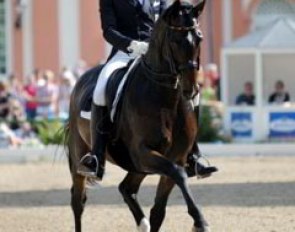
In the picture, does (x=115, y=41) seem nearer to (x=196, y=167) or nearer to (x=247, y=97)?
(x=196, y=167)

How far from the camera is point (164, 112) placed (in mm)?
9953

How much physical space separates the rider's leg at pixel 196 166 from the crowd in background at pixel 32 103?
48.4 feet

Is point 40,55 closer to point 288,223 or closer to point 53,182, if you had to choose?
point 53,182

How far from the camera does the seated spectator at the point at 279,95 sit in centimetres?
2523

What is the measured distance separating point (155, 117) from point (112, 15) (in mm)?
1469

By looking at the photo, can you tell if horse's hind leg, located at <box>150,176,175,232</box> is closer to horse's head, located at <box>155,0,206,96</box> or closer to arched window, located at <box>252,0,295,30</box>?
horse's head, located at <box>155,0,206,96</box>

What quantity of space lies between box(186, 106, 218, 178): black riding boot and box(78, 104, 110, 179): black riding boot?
770mm

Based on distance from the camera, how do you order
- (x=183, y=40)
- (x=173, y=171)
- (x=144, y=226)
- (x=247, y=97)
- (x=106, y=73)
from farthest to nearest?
1. (x=247, y=97)
2. (x=106, y=73)
3. (x=144, y=226)
4. (x=173, y=171)
5. (x=183, y=40)

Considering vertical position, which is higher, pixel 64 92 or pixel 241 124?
pixel 64 92

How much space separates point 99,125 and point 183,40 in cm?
170

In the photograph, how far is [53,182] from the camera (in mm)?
18609

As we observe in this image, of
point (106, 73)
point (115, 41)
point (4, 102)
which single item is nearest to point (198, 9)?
point (115, 41)

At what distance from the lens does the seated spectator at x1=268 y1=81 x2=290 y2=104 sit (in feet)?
82.8

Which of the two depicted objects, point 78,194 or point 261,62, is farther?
point 261,62
